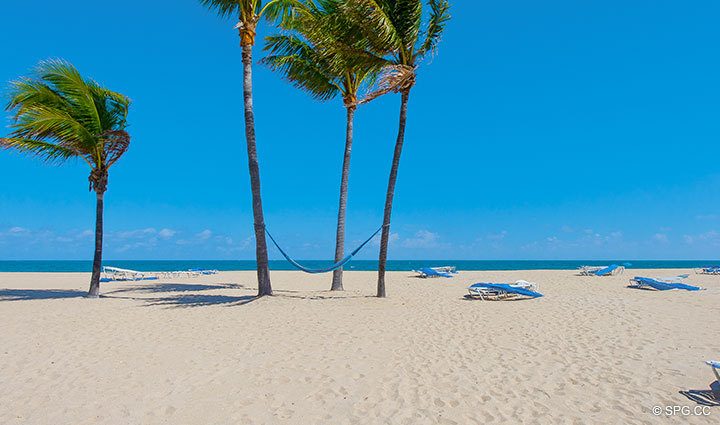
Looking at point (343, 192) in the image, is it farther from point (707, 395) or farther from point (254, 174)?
point (707, 395)

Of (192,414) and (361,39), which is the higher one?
(361,39)

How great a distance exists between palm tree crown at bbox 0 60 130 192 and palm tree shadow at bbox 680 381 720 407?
1321 cm

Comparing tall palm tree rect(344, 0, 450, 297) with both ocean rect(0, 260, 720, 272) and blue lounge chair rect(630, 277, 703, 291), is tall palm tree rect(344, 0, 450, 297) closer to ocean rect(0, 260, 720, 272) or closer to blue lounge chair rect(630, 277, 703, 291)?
blue lounge chair rect(630, 277, 703, 291)

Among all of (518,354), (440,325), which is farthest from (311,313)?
(518,354)

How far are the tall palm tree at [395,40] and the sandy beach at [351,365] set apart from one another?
13.3 ft

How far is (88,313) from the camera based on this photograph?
9.05 metres

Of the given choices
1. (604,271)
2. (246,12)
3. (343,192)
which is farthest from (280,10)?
(604,271)

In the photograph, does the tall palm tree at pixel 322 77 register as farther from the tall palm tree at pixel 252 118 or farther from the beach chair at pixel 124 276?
the beach chair at pixel 124 276

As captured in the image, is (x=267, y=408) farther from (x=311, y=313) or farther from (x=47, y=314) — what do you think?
Answer: (x=47, y=314)

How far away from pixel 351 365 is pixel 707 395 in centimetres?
360

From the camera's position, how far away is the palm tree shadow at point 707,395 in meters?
3.82

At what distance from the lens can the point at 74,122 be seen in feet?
36.0

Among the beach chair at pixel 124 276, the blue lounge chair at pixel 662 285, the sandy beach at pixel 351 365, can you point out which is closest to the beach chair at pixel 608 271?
the blue lounge chair at pixel 662 285

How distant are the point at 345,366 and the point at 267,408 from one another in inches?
55.1
